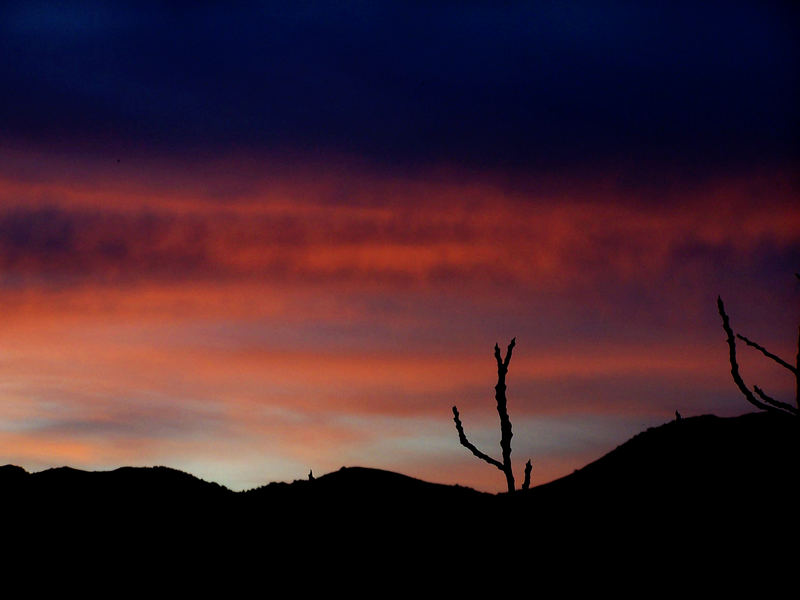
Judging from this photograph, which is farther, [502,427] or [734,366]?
[502,427]

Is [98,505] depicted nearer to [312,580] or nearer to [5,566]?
[5,566]

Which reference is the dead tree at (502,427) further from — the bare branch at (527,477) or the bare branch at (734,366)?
the bare branch at (734,366)

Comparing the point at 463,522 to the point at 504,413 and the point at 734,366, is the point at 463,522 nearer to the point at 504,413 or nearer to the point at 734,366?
the point at 504,413

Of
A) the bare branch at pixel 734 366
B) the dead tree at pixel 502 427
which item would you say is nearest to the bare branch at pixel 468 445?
the dead tree at pixel 502 427

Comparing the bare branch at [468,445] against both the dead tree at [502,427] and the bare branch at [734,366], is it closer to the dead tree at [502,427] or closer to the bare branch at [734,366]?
the dead tree at [502,427]

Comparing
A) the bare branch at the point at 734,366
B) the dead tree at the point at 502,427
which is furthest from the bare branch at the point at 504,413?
the bare branch at the point at 734,366

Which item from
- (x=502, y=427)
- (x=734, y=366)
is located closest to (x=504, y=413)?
(x=502, y=427)

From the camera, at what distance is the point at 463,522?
1617 centimetres

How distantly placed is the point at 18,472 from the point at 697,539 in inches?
658

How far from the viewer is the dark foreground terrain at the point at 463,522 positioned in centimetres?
1273

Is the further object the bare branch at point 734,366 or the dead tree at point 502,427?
the dead tree at point 502,427

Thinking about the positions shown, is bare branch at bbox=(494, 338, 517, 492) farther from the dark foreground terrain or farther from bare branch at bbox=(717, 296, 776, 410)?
bare branch at bbox=(717, 296, 776, 410)

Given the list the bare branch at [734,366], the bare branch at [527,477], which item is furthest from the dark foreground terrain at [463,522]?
the bare branch at [734,366]

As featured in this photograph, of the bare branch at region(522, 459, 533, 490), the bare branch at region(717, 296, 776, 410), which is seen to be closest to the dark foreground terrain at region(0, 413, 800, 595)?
the bare branch at region(522, 459, 533, 490)
